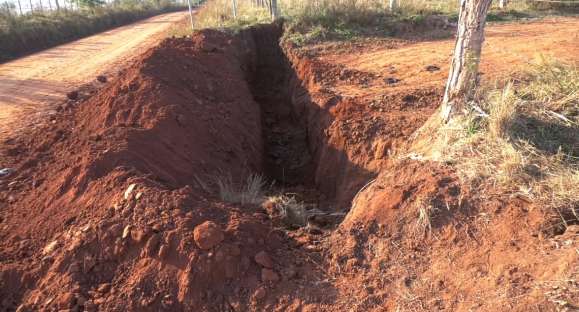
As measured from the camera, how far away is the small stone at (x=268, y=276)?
277cm

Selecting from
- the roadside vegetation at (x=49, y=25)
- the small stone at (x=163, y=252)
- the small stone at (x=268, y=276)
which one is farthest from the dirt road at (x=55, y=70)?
the small stone at (x=268, y=276)

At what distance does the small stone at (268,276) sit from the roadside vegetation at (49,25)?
12.9 meters

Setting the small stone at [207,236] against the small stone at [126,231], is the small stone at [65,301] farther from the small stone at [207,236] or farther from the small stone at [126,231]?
the small stone at [207,236]

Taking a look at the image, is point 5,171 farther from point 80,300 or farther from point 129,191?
point 80,300

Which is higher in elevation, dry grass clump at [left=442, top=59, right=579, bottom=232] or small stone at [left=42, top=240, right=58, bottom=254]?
dry grass clump at [left=442, top=59, right=579, bottom=232]

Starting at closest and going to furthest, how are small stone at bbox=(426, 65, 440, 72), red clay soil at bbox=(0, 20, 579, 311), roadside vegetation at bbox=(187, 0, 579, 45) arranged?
red clay soil at bbox=(0, 20, 579, 311) → small stone at bbox=(426, 65, 440, 72) → roadside vegetation at bbox=(187, 0, 579, 45)

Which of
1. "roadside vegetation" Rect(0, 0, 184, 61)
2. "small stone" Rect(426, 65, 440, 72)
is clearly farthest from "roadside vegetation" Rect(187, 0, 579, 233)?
"roadside vegetation" Rect(0, 0, 184, 61)

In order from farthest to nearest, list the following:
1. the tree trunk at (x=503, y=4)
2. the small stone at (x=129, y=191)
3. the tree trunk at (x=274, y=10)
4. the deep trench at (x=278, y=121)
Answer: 1. the tree trunk at (x=503, y=4)
2. the tree trunk at (x=274, y=10)
3. the deep trench at (x=278, y=121)
4. the small stone at (x=129, y=191)

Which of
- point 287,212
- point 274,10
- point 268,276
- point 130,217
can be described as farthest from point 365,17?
point 268,276

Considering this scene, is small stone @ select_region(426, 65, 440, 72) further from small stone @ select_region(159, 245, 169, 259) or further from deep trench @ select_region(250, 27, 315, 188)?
small stone @ select_region(159, 245, 169, 259)

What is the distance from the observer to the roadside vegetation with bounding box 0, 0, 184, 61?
42.2ft

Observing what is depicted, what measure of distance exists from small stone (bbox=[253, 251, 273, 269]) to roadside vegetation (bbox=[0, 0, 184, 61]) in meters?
12.8

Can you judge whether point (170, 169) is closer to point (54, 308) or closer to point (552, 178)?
point (54, 308)

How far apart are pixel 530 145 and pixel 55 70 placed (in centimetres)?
1055
